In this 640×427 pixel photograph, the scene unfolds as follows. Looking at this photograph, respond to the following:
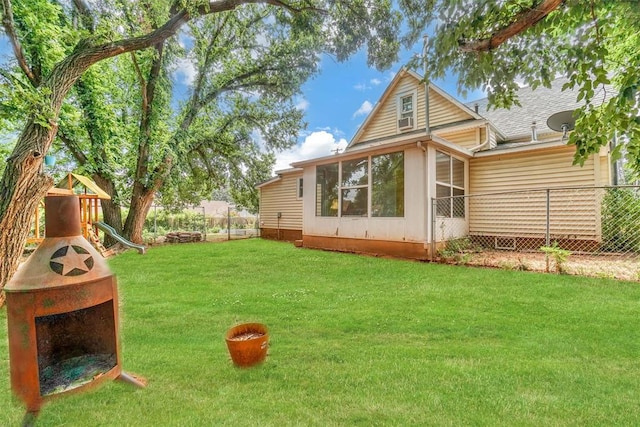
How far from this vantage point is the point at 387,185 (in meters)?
8.18

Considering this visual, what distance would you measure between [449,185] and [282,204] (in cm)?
773

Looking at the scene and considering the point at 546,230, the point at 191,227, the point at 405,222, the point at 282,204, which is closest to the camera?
the point at 546,230

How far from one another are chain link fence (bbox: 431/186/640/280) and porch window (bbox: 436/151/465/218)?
53mm

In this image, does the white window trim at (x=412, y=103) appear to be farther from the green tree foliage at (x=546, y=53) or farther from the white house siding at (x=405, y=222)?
the green tree foliage at (x=546, y=53)

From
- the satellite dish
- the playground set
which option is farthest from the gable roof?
the playground set

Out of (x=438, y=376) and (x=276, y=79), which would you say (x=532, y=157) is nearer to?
(x=438, y=376)

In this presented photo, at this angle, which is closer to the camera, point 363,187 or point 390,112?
point 363,187

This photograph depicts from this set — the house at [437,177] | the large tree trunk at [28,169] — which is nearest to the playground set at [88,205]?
the large tree trunk at [28,169]

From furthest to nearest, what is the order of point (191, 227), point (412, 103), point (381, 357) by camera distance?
point (191, 227)
point (412, 103)
point (381, 357)

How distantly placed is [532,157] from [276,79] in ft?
30.5

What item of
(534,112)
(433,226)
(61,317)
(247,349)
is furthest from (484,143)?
(61,317)

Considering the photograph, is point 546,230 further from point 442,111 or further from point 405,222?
point 442,111

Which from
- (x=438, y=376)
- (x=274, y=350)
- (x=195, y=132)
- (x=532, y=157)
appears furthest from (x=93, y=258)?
(x=195, y=132)

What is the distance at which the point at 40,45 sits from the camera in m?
7.18
